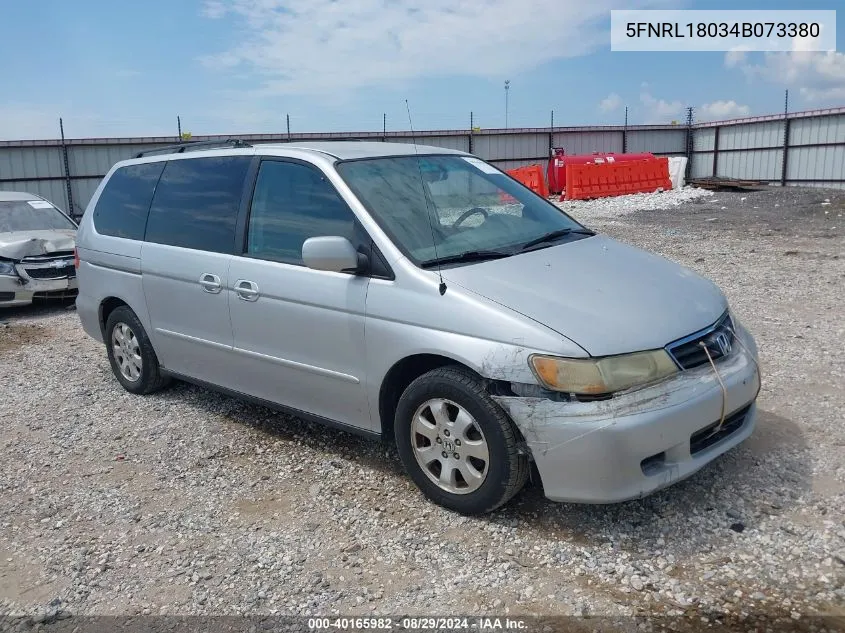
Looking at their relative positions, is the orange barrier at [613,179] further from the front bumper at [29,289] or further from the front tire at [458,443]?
the front tire at [458,443]

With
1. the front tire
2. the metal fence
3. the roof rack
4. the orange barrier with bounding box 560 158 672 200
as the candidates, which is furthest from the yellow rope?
the orange barrier with bounding box 560 158 672 200

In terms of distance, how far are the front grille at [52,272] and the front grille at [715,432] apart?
846 centimetres

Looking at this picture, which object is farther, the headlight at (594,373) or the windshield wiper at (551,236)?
the windshield wiper at (551,236)

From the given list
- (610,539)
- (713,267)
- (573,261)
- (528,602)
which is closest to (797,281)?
(713,267)

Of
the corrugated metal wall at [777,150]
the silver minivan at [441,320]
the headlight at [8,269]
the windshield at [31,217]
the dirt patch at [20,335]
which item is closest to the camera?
the silver minivan at [441,320]

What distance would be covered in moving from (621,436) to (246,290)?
2.36 m

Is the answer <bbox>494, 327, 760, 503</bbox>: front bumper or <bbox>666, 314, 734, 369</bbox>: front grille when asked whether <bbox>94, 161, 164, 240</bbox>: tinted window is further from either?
<bbox>666, 314, 734, 369</bbox>: front grille

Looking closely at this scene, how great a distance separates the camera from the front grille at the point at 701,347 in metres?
3.21

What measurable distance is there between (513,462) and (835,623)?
1.34 m

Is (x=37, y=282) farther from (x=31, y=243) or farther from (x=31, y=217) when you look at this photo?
(x=31, y=217)

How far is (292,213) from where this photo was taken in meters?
4.18

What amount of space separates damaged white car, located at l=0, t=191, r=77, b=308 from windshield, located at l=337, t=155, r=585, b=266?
666 centimetres

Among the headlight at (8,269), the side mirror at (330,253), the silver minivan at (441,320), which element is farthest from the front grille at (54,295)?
the side mirror at (330,253)

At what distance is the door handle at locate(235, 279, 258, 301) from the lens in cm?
420
